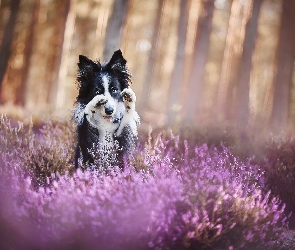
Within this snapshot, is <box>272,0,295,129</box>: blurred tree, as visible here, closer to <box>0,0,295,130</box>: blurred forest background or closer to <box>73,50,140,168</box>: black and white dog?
<box>0,0,295,130</box>: blurred forest background

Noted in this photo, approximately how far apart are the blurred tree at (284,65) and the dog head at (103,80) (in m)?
8.64

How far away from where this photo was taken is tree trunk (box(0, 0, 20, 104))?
8.79 meters

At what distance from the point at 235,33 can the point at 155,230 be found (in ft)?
50.9

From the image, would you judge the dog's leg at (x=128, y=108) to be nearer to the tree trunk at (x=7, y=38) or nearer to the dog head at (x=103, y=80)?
the dog head at (x=103, y=80)

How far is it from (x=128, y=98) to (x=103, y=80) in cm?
41

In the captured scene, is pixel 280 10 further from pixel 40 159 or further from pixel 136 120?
pixel 40 159

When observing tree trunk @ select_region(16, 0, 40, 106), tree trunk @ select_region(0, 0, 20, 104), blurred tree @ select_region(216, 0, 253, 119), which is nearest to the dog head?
tree trunk @ select_region(0, 0, 20, 104)

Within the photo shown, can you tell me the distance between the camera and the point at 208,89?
30.3 metres

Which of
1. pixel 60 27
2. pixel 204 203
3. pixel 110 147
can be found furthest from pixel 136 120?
pixel 60 27

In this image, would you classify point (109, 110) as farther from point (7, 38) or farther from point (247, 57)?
point (247, 57)

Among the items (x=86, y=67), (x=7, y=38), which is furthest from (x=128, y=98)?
(x=7, y=38)

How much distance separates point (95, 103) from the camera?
463cm

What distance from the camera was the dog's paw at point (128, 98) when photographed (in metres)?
4.85

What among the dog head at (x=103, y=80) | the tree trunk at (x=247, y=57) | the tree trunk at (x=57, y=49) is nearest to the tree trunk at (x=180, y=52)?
the tree trunk at (x=247, y=57)
